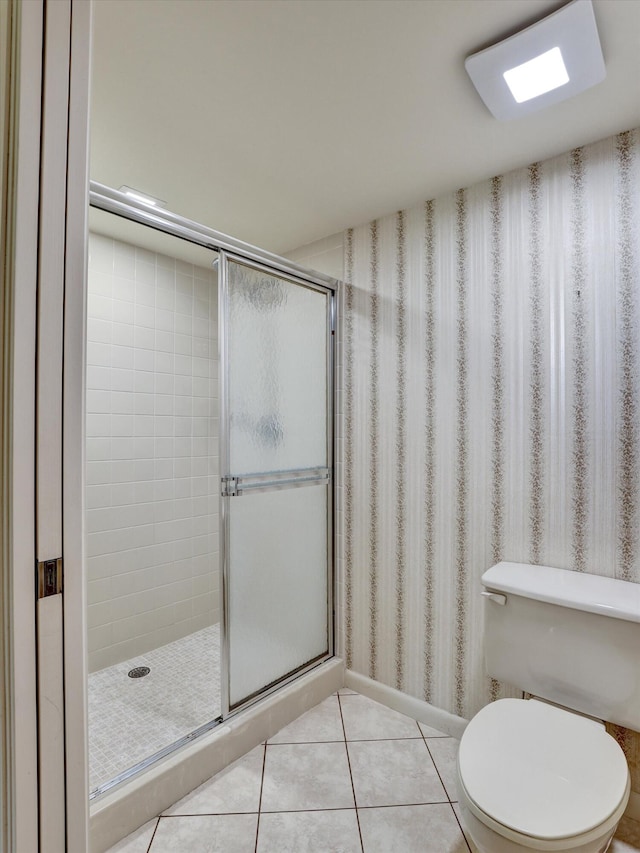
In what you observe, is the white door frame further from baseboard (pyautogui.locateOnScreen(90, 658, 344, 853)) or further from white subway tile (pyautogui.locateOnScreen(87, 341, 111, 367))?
white subway tile (pyautogui.locateOnScreen(87, 341, 111, 367))

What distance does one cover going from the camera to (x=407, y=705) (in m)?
2.03

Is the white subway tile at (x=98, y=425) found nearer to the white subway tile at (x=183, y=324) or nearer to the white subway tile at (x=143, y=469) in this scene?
the white subway tile at (x=143, y=469)

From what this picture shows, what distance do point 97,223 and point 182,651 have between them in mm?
2327

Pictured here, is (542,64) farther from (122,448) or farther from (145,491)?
(145,491)

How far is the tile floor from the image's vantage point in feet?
4.60

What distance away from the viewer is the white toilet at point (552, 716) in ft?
3.33

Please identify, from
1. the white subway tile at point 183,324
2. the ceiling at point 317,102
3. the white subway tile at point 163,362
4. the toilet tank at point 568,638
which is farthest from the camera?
the white subway tile at point 183,324

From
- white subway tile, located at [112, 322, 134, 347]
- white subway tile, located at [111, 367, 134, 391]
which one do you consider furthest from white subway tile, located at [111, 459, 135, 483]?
white subway tile, located at [112, 322, 134, 347]

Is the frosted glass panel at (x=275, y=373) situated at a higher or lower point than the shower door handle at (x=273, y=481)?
higher

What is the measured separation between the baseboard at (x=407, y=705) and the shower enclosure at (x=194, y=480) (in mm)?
240

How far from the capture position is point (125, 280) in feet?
8.11

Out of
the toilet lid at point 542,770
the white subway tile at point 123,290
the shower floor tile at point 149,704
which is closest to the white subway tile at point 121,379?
the white subway tile at point 123,290

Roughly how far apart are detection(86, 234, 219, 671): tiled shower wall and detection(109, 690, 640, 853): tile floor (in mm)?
1076

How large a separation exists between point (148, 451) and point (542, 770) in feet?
7.29
